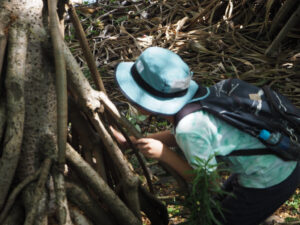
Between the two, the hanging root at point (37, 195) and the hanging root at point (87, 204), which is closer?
the hanging root at point (37, 195)

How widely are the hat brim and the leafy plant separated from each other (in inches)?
11.4

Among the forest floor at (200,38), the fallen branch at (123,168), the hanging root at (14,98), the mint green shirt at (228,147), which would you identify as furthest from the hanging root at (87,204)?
the forest floor at (200,38)

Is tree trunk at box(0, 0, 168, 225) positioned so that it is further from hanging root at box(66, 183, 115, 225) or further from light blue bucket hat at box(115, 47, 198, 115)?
light blue bucket hat at box(115, 47, 198, 115)

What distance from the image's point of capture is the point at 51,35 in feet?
6.02

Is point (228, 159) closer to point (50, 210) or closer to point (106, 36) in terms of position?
point (50, 210)

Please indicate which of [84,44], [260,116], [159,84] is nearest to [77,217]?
[159,84]

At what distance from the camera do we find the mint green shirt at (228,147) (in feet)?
6.20

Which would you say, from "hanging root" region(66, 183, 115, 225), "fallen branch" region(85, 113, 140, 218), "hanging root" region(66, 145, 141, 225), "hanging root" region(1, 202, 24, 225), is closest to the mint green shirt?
"fallen branch" region(85, 113, 140, 218)

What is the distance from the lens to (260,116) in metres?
1.96

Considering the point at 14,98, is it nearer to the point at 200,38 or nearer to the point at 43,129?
the point at 43,129

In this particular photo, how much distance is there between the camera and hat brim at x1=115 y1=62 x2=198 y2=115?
6.34ft

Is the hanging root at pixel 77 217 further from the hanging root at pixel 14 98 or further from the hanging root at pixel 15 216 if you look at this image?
the hanging root at pixel 14 98

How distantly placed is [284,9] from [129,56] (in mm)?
1872

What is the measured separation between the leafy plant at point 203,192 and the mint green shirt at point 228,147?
6cm
